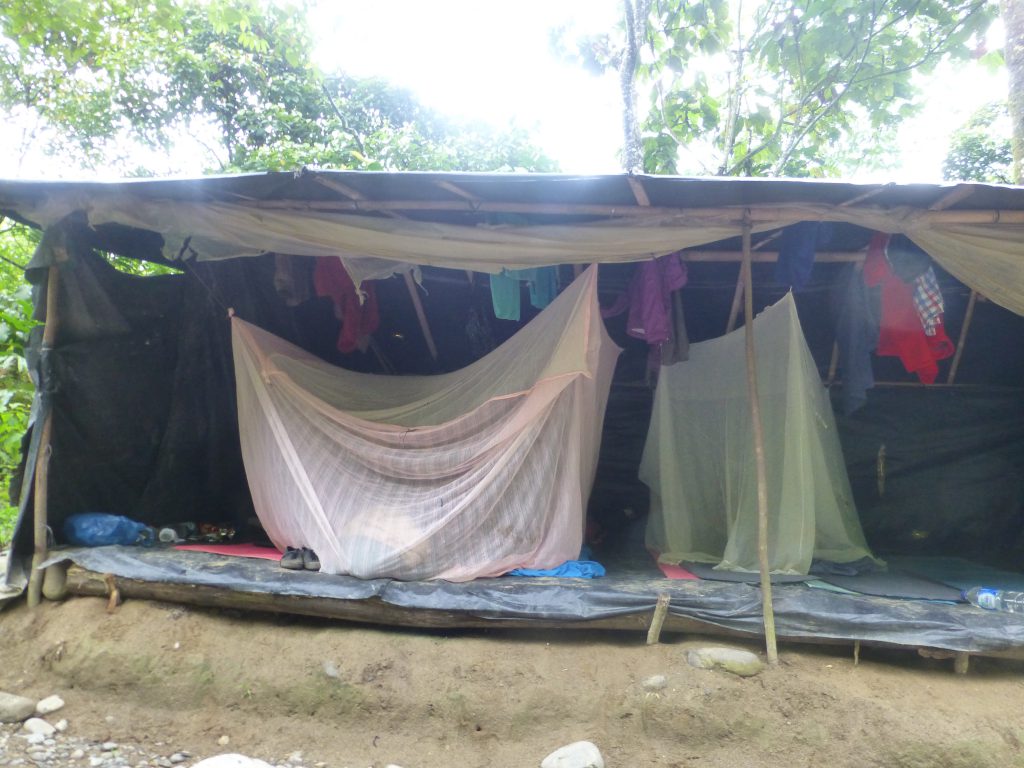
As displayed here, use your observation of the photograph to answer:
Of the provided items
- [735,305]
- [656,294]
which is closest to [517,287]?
[656,294]

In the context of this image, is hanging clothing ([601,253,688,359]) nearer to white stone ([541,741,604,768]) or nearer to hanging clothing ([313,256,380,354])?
hanging clothing ([313,256,380,354])

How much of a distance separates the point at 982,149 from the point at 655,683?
8.71 metres

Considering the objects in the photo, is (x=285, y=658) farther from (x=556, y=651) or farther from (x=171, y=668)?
(x=556, y=651)

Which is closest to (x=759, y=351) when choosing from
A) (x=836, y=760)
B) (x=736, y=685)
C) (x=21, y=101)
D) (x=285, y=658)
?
(x=736, y=685)

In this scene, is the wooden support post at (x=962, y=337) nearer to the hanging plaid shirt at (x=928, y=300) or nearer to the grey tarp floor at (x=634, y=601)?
the hanging plaid shirt at (x=928, y=300)

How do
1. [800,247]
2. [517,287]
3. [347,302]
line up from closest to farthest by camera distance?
[800,247]
[517,287]
[347,302]

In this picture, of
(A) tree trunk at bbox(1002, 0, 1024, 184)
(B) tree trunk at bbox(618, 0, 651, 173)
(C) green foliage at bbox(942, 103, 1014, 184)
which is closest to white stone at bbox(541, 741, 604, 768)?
(A) tree trunk at bbox(1002, 0, 1024, 184)

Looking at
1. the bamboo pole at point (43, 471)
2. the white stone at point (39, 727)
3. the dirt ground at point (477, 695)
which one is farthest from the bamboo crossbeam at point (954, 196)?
the white stone at point (39, 727)

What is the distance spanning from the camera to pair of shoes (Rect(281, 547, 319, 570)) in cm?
321

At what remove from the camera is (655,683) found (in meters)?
2.64

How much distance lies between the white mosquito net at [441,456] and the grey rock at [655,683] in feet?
2.39

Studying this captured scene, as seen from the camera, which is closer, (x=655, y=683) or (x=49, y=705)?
(x=655, y=683)

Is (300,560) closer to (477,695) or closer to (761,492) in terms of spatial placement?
(477,695)

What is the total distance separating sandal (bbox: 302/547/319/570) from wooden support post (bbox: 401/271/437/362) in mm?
1638
